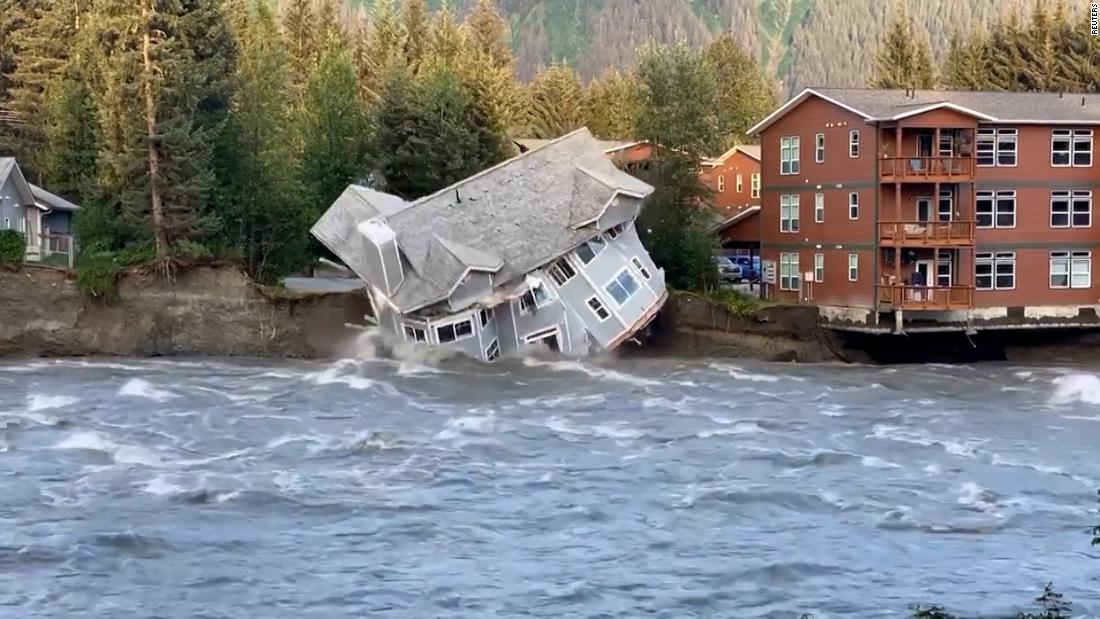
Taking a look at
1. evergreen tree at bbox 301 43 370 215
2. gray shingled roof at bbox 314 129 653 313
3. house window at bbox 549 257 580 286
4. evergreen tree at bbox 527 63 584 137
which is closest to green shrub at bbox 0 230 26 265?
gray shingled roof at bbox 314 129 653 313

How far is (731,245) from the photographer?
260ft

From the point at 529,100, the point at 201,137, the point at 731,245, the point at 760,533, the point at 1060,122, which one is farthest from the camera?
the point at 529,100

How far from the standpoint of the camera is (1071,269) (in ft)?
205

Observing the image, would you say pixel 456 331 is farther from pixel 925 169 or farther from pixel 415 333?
pixel 925 169

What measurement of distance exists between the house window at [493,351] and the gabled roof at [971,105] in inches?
656

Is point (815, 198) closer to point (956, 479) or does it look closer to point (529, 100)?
point (956, 479)

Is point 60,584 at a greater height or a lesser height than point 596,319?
lesser

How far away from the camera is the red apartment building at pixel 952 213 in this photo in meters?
60.3

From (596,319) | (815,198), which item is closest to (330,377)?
(596,319)

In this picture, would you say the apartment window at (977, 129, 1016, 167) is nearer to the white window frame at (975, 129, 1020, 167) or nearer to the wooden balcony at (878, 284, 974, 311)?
the white window frame at (975, 129, 1020, 167)

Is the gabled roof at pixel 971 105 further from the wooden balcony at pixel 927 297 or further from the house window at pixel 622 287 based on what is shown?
the house window at pixel 622 287

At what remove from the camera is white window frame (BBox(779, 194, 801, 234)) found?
2596 inches

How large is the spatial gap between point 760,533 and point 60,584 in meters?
13.4

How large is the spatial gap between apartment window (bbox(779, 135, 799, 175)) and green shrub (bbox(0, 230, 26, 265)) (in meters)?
30.5
